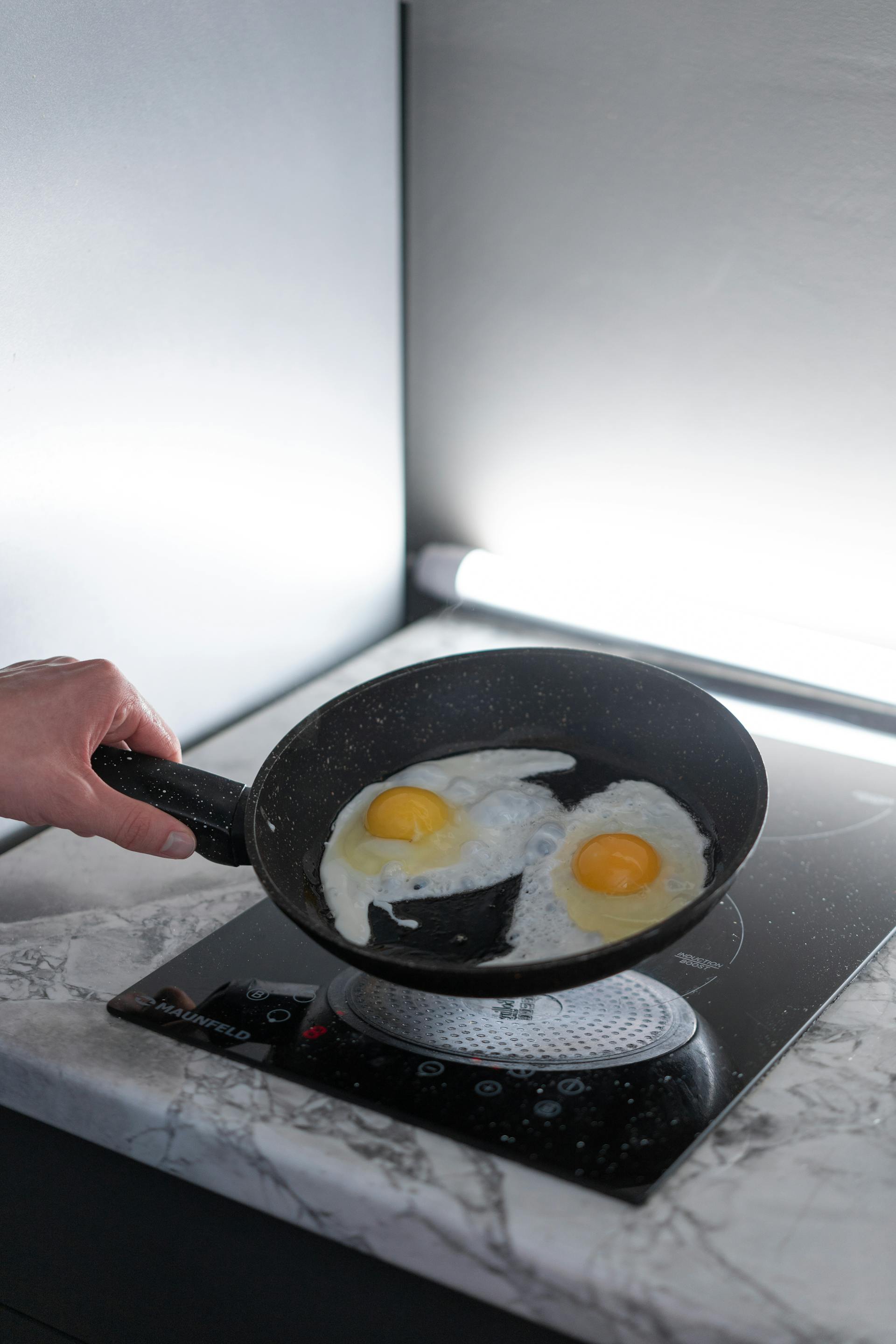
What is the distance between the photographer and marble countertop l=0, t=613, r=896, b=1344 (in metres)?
0.71

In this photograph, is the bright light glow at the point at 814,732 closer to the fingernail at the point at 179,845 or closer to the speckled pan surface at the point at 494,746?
the speckled pan surface at the point at 494,746

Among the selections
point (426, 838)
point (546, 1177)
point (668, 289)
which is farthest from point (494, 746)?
point (668, 289)

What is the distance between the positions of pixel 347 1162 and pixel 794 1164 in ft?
1.02

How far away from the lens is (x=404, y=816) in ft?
3.42

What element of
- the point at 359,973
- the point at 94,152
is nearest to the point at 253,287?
the point at 94,152

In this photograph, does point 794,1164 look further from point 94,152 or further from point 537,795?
point 94,152

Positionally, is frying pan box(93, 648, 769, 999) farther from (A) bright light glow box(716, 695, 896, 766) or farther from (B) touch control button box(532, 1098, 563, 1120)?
(A) bright light glow box(716, 695, 896, 766)

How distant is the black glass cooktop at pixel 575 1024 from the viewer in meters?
0.83

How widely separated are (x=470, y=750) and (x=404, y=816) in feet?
0.59

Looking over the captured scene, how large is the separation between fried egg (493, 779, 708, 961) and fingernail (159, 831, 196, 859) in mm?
274

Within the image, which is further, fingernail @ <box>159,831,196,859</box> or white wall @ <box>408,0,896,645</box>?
white wall @ <box>408,0,896,645</box>

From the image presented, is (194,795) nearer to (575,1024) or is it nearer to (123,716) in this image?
(123,716)

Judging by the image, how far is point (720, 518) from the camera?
1.49 metres

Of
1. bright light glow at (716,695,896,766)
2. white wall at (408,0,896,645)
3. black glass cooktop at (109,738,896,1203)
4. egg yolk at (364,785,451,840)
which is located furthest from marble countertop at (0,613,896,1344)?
white wall at (408,0,896,645)
